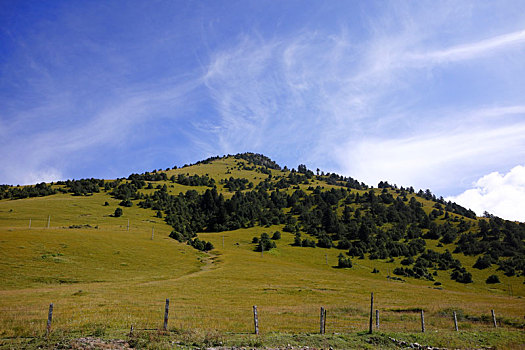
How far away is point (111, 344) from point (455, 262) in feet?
505

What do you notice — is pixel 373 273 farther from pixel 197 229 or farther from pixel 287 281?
pixel 197 229

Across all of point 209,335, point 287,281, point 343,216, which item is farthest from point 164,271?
point 343,216

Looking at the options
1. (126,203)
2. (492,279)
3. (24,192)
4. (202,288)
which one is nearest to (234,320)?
(202,288)

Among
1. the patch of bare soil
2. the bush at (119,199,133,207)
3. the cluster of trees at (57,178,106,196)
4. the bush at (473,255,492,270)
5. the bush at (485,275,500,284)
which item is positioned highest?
the cluster of trees at (57,178,106,196)

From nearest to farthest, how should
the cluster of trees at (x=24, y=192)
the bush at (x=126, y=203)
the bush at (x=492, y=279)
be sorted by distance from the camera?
the bush at (x=492, y=279)
the bush at (x=126, y=203)
the cluster of trees at (x=24, y=192)

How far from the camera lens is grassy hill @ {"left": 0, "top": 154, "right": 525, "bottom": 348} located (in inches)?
896

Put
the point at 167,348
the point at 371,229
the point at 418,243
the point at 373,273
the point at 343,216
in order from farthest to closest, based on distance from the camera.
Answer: the point at 343,216 < the point at 371,229 < the point at 418,243 < the point at 373,273 < the point at 167,348

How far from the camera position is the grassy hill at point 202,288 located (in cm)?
2277

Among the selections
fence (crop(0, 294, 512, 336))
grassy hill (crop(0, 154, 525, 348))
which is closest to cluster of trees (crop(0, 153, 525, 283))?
grassy hill (crop(0, 154, 525, 348))

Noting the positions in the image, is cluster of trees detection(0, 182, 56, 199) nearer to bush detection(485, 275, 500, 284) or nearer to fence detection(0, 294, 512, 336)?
fence detection(0, 294, 512, 336)

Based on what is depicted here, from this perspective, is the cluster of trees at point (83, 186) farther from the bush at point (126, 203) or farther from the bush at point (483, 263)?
the bush at point (483, 263)

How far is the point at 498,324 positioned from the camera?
33.8 m

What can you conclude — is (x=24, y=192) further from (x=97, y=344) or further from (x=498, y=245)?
(x=498, y=245)

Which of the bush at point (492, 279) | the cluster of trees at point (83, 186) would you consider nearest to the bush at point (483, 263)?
the bush at point (492, 279)
